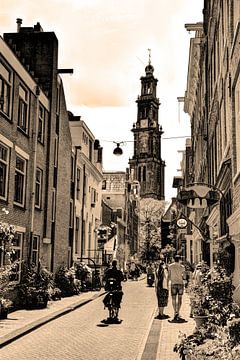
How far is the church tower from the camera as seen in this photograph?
135250 mm

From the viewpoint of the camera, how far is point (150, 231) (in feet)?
322

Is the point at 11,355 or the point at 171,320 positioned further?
the point at 171,320

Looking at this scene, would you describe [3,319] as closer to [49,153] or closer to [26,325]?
[26,325]

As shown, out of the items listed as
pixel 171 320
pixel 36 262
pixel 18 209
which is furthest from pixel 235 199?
pixel 36 262

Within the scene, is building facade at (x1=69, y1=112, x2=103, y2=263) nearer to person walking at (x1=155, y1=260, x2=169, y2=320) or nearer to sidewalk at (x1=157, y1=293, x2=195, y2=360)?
sidewalk at (x1=157, y1=293, x2=195, y2=360)

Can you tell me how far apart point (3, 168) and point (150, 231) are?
81.0 metres

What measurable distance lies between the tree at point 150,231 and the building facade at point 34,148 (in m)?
61.8

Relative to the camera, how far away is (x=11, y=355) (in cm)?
1055

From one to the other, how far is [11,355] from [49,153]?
14594mm

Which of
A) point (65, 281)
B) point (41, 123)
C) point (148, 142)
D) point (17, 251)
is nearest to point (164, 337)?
point (17, 251)

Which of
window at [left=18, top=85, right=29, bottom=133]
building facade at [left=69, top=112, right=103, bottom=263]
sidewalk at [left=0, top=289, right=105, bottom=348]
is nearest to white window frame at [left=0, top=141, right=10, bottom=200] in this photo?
window at [left=18, top=85, right=29, bottom=133]

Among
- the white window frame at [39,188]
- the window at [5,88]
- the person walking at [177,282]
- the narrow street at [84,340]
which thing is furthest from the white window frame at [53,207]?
the person walking at [177,282]

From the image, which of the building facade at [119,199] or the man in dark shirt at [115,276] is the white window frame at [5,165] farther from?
the building facade at [119,199]

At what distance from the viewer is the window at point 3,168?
59.5 feet
